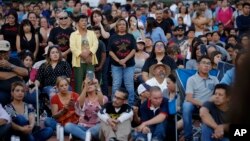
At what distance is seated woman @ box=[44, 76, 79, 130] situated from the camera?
25.6 feet

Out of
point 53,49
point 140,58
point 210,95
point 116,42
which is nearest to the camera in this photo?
point 210,95

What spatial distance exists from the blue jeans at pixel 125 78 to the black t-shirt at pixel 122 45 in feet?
0.31

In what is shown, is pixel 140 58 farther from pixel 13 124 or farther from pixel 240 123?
pixel 240 123

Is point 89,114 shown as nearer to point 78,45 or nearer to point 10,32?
point 78,45

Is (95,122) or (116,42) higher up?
(116,42)

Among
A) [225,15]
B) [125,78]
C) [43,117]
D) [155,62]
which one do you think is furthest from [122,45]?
[225,15]

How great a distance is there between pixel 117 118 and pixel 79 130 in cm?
60

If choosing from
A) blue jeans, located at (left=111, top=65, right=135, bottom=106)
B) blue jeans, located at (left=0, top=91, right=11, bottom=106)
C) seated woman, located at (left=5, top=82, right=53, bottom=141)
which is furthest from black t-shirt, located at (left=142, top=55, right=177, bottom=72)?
blue jeans, located at (left=0, top=91, right=11, bottom=106)

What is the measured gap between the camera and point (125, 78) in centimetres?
1005

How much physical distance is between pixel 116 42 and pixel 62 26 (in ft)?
3.77

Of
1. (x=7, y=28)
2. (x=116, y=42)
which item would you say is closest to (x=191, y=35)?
(x=116, y=42)

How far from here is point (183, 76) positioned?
813 centimetres

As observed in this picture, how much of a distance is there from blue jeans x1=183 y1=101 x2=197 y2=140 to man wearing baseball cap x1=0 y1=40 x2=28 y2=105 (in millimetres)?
2274

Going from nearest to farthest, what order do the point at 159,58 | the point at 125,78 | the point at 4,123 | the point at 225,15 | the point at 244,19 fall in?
the point at 4,123
the point at 159,58
the point at 125,78
the point at 244,19
the point at 225,15
